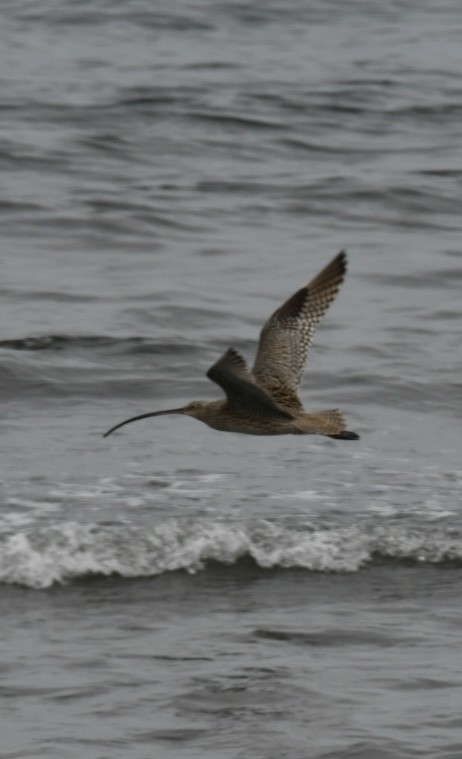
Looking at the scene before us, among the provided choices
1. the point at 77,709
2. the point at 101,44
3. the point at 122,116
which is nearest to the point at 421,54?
the point at 101,44

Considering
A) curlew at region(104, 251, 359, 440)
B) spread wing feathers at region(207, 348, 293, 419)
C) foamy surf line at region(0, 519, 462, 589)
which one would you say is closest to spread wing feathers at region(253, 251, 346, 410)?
curlew at region(104, 251, 359, 440)

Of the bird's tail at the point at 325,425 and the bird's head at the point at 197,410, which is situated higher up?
the bird's tail at the point at 325,425

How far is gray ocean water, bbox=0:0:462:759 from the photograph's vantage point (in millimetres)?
6840

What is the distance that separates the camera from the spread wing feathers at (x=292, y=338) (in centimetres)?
851

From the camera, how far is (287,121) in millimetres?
18938

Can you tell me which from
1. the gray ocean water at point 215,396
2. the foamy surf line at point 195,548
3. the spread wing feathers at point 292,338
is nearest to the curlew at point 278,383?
the spread wing feathers at point 292,338

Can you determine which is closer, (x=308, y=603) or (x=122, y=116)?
(x=308, y=603)

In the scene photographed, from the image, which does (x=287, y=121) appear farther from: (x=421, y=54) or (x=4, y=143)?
(x=421, y=54)

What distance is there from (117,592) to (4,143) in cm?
1009

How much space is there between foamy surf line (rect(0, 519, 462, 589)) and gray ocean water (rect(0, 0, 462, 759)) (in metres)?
0.02

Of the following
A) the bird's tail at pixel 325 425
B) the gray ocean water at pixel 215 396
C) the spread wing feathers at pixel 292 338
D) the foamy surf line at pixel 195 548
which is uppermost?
the spread wing feathers at pixel 292 338

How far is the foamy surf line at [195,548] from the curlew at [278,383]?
588 mm

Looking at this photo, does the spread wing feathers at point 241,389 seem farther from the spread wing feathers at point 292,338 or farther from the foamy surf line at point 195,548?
the foamy surf line at point 195,548

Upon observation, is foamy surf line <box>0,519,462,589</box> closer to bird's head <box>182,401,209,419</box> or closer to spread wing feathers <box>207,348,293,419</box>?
bird's head <box>182,401,209,419</box>
